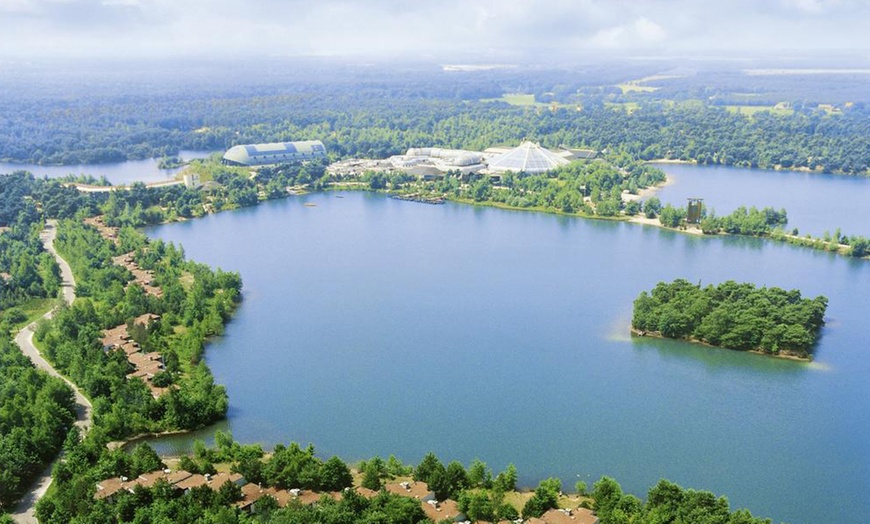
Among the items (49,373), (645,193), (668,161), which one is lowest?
(49,373)

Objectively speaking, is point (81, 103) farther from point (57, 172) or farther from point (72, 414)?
point (72, 414)

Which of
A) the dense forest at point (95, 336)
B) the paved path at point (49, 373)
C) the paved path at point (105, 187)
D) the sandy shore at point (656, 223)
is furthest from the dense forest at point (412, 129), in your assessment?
the paved path at point (49, 373)

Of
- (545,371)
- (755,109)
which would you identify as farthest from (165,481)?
(755,109)

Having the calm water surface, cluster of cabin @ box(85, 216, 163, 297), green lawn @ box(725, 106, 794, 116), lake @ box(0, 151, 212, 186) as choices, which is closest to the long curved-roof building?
lake @ box(0, 151, 212, 186)

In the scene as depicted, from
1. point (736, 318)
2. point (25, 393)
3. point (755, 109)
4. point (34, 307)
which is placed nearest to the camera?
point (25, 393)

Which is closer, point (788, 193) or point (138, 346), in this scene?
point (138, 346)

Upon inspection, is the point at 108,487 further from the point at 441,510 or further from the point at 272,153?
the point at 272,153

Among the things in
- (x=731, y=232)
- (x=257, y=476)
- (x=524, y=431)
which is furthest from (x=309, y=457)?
(x=731, y=232)
